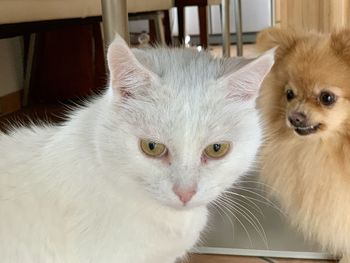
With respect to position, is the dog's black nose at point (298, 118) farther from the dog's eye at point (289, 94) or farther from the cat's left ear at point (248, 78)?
the cat's left ear at point (248, 78)

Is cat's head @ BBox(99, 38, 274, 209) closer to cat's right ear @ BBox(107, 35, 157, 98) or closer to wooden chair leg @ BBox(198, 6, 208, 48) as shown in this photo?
cat's right ear @ BBox(107, 35, 157, 98)

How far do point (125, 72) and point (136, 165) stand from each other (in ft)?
0.50

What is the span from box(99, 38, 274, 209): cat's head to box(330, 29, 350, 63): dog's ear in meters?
0.44

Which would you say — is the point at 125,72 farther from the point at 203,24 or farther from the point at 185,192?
the point at 203,24

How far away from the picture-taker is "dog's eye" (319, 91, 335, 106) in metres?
1.19

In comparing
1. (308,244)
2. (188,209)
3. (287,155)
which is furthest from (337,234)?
(188,209)

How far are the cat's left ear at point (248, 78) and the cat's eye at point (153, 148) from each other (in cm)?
15

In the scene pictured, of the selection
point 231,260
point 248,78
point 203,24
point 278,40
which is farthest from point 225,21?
point 248,78

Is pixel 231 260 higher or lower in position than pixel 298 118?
lower

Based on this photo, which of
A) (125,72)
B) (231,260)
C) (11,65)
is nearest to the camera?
(125,72)

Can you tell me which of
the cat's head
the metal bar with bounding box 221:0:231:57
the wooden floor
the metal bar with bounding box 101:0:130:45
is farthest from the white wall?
the cat's head

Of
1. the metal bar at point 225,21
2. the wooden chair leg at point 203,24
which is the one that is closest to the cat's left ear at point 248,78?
the metal bar at point 225,21

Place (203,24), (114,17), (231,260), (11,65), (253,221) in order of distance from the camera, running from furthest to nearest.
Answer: (203,24)
(11,65)
(253,221)
(231,260)
(114,17)

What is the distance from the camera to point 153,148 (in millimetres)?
827
